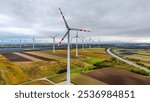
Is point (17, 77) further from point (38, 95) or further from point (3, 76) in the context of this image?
point (38, 95)

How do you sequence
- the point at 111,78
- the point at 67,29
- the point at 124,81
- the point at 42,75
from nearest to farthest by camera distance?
the point at 67,29, the point at 124,81, the point at 111,78, the point at 42,75

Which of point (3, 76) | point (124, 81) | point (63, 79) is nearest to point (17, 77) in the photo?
point (3, 76)

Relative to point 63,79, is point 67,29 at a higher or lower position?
higher

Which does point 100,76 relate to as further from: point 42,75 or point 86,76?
point 42,75

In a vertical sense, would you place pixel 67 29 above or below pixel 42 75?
above

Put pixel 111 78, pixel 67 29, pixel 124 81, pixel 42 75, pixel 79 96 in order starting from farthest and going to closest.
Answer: pixel 42 75 < pixel 111 78 < pixel 124 81 < pixel 67 29 < pixel 79 96

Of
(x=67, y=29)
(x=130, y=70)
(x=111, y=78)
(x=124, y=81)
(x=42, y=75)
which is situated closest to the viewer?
(x=67, y=29)

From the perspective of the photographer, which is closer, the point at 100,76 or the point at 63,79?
the point at 63,79

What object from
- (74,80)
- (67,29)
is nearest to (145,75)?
(74,80)

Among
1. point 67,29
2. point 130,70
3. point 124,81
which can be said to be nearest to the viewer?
point 67,29
